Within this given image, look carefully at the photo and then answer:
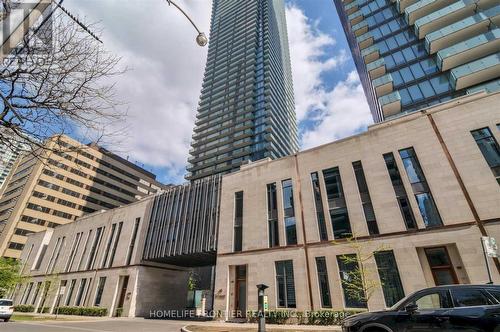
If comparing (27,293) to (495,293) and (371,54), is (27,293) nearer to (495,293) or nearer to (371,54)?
(495,293)

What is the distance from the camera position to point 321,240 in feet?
65.5

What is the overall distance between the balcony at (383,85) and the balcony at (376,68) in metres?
2.38

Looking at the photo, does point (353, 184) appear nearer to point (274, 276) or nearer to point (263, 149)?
point (274, 276)

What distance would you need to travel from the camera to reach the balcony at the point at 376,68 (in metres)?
38.6

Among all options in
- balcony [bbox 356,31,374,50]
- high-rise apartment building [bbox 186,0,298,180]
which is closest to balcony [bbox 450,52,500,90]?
balcony [bbox 356,31,374,50]

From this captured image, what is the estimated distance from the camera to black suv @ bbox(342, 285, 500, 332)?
17.6 ft

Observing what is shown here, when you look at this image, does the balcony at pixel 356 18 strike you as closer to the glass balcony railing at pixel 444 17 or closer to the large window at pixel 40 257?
the glass balcony railing at pixel 444 17

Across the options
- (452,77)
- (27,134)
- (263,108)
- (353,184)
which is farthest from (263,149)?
(27,134)

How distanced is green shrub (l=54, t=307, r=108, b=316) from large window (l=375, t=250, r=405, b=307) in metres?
28.6

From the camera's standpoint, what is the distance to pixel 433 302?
19.6 feet

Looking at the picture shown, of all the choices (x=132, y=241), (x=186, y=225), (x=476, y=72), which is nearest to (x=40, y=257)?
(x=132, y=241)

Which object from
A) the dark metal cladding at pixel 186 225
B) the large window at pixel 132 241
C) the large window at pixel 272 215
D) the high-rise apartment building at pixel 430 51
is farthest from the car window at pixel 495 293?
the large window at pixel 132 241

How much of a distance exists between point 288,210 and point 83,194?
70.5m

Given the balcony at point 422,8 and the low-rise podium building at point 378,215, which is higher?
the balcony at point 422,8
